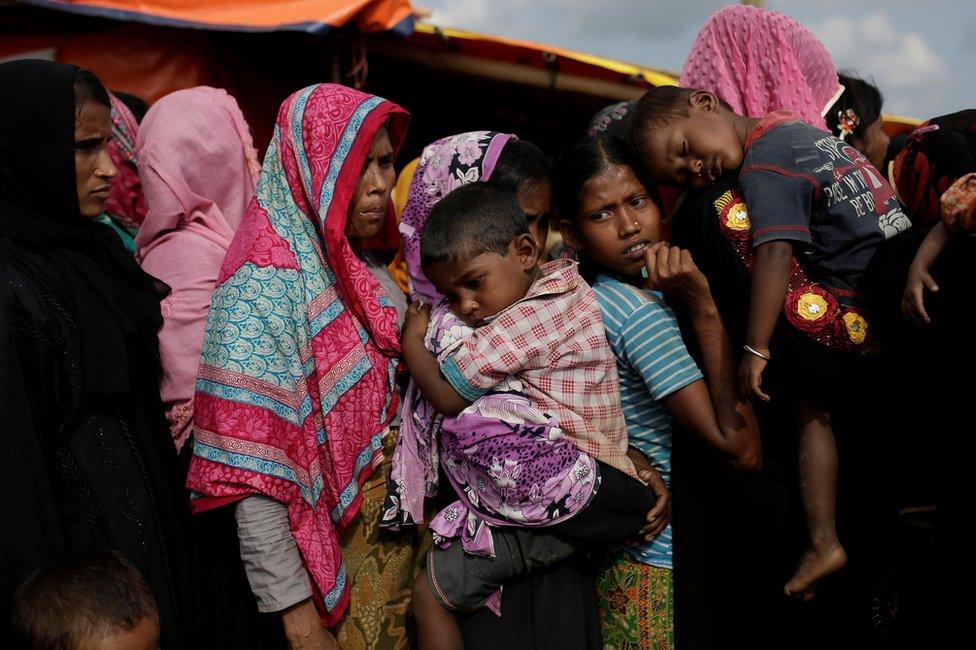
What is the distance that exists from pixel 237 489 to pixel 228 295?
512 millimetres

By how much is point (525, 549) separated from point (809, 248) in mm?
1105

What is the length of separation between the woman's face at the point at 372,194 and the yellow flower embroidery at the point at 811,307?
1229 millimetres

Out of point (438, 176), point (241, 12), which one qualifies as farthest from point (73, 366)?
point (241, 12)

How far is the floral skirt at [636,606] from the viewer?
229cm

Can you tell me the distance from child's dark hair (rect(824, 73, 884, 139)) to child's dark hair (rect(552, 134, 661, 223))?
78 centimetres

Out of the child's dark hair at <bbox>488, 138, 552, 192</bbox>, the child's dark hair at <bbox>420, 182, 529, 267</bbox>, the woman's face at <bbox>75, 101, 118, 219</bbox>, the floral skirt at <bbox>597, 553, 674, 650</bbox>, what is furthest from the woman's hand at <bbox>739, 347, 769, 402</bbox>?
the woman's face at <bbox>75, 101, 118, 219</bbox>

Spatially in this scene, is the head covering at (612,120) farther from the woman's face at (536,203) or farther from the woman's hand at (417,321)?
the woman's hand at (417,321)

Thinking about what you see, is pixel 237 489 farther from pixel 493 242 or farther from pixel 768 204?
pixel 768 204

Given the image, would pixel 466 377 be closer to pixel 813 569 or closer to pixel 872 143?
pixel 813 569

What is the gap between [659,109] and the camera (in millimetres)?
2383

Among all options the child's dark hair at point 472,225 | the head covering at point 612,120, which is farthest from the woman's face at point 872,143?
the child's dark hair at point 472,225

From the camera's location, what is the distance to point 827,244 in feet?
7.05

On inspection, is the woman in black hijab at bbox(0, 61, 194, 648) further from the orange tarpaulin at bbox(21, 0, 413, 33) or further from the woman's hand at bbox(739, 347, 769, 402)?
the orange tarpaulin at bbox(21, 0, 413, 33)

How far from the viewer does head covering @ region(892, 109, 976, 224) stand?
2031 millimetres
